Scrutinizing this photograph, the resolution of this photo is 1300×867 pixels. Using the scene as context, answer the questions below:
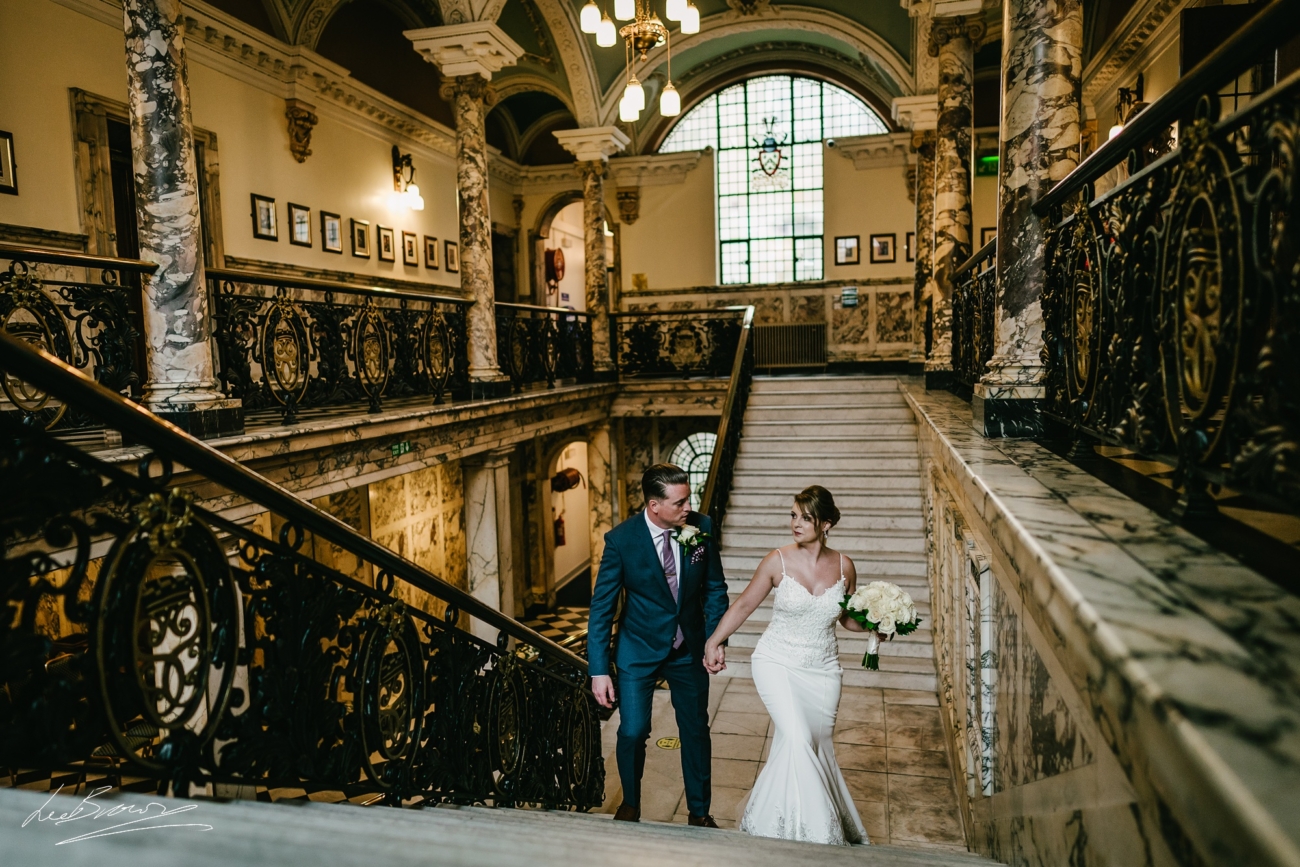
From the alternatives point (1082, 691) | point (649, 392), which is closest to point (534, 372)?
point (649, 392)

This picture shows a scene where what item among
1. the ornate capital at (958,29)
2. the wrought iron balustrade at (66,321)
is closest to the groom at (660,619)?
the wrought iron balustrade at (66,321)

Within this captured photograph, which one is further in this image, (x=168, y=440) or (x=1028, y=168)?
(x=1028, y=168)

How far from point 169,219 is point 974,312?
5.92 m

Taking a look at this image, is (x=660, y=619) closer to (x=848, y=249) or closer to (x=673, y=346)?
(x=673, y=346)

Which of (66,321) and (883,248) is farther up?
(883,248)

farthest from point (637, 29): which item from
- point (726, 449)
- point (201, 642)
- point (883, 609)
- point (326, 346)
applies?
point (201, 642)

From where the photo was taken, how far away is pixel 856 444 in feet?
30.5

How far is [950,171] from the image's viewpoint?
30.0 ft

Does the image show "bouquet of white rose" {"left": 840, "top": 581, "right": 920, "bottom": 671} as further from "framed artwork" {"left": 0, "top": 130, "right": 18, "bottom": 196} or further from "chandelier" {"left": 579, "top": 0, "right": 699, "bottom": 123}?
"framed artwork" {"left": 0, "top": 130, "right": 18, "bottom": 196}

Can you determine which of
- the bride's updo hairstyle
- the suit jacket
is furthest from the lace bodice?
the suit jacket

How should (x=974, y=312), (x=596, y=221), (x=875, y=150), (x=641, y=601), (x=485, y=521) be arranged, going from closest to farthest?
1. (x=641, y=601)
2. (x=974, y=312)
3. (x=485, y=521)
4. (x=596, y=221)
5. (x=875, y=150)

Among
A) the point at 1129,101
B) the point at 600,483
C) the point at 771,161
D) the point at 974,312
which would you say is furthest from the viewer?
the point at 771,161

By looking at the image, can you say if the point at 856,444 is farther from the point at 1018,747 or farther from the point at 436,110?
the point at 436,110

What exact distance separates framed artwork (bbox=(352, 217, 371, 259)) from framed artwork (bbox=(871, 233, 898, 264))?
10269 mm
